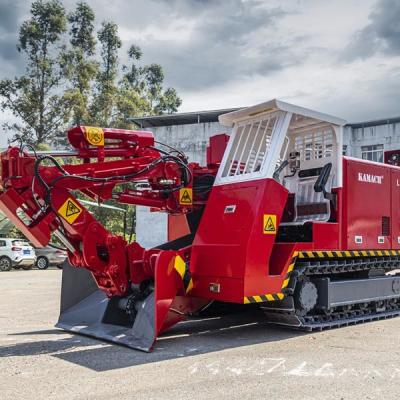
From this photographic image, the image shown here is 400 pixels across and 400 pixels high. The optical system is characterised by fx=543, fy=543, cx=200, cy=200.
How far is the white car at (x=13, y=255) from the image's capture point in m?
24.9

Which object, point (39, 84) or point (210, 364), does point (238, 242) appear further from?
point (39, 84)

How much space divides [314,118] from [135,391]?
17.2ft

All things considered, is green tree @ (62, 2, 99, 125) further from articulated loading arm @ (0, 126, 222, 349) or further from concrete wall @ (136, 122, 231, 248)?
articulated loading arm @ (0, 126, 222, 349)

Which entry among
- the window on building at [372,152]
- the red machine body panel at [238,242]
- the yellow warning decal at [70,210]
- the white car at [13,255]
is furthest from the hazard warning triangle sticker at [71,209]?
the window on building at [372,152]

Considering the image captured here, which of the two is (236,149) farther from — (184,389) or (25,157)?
(184,389)

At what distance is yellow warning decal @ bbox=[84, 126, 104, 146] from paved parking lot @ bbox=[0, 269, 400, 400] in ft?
8.94

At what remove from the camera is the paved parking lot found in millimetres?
5227

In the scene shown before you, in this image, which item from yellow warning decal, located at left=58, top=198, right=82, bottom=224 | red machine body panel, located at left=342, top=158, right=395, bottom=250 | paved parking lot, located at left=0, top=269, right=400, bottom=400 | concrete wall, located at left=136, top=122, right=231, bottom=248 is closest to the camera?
paved parking lot, located at left=0, top=269, right=400, bottom=400

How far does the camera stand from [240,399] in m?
4.97

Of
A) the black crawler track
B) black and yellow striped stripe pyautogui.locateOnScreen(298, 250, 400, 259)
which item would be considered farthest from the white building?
black and yellow striped stripe pyautogui.locateOnScreen(298, 250, 400, 259)

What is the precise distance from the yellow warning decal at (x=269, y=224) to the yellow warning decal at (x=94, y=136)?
8.25 feet

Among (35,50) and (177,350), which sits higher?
(35,50)

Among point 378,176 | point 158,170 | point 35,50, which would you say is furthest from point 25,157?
point 35,50

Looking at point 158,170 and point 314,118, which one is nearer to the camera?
point 158,170
